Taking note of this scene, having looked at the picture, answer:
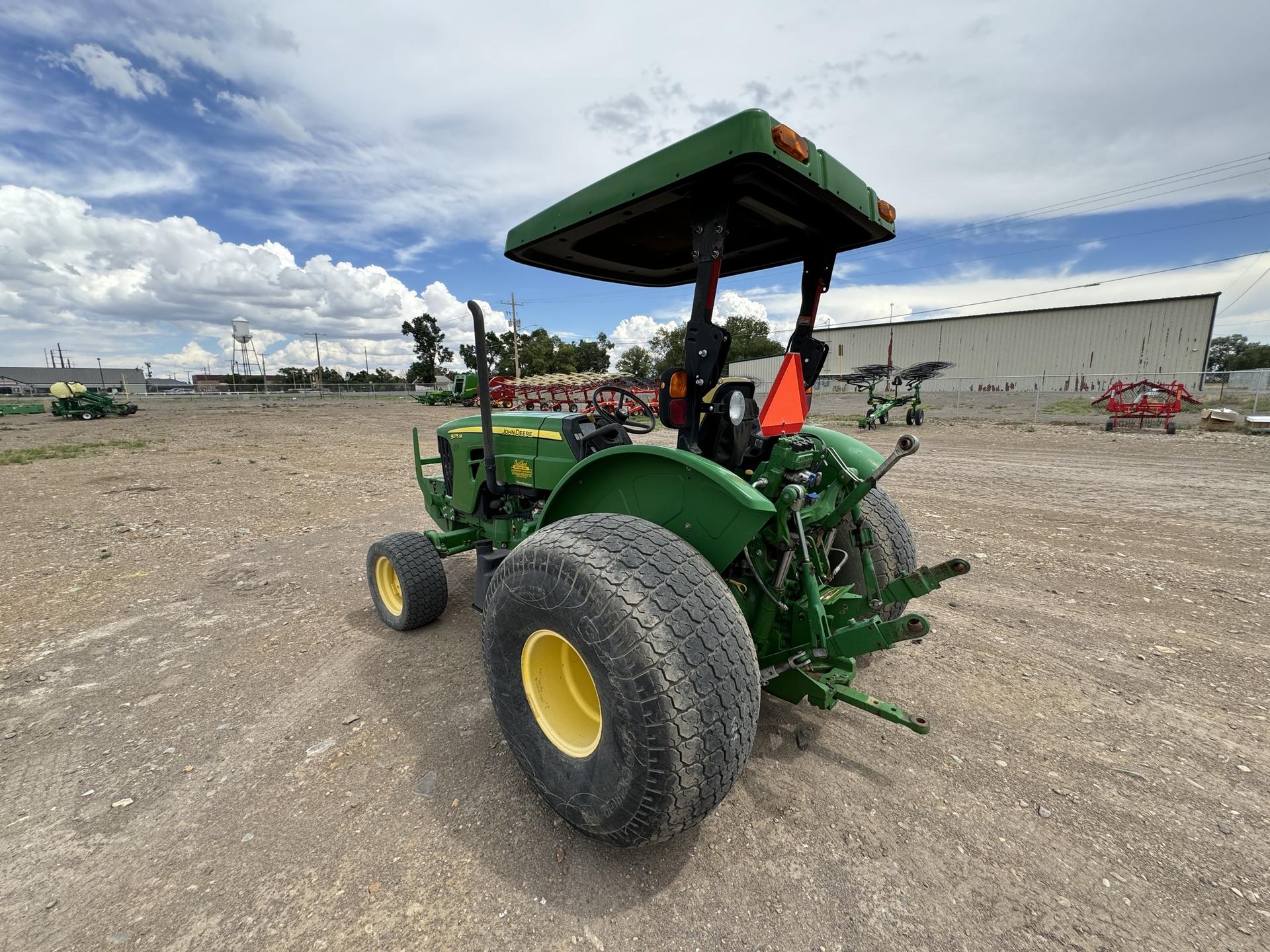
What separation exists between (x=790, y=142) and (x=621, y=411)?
5.54 feet

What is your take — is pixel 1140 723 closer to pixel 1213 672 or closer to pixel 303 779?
pixel 1213 672

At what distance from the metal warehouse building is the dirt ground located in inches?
1043

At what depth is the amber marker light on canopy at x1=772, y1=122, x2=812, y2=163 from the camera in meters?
1.67

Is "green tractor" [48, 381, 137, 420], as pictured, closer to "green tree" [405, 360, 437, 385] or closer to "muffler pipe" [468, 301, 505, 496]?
"muffler pipe" [468, 301, 505, 496]

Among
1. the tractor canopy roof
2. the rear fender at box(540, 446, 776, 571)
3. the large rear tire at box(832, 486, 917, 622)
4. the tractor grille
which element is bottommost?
the large rear tire at box(832, 486, 917, 622)

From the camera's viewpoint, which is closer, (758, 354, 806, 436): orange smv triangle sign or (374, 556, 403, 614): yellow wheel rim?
(758, 354, 806, 436): orange smv triangle sign

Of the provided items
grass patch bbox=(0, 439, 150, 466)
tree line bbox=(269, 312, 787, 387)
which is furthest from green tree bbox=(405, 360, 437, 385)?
grass patch bbox=(0, 439, 150, 466)

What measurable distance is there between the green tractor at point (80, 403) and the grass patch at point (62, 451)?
1078 cm

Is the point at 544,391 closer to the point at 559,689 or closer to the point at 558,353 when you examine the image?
the point at 559,689

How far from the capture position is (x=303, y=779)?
217 cm

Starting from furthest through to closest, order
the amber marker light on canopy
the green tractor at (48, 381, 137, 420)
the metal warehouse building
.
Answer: the metal warehouse building, the green tractor at (48, 381, 137, 420), the amber marker light on canopy

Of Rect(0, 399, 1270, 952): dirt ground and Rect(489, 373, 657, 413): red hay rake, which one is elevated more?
Rect(489, 373, 657, 413): red hay rake

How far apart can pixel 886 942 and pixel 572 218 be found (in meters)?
2.59

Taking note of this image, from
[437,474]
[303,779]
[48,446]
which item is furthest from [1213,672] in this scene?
[48,446]
